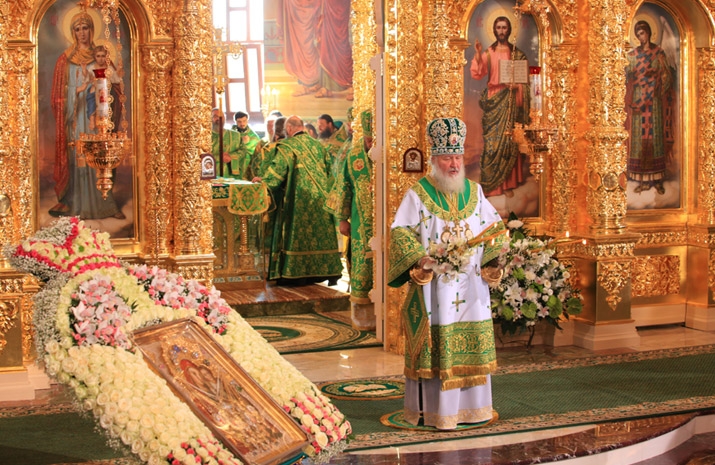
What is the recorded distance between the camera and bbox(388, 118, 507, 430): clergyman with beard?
20.9ft

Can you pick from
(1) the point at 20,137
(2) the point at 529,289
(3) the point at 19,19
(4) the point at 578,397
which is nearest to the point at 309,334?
(2) the point at 529,289

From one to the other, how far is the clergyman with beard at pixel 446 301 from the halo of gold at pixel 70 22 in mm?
2621

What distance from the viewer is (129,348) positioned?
4551mm

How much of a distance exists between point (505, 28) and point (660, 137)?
1.90m

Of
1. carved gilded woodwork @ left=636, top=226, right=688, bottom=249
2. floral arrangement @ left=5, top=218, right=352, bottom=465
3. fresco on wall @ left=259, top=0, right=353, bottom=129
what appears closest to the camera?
floral arrangement @ left=5, top=218, right=352, bottom=465

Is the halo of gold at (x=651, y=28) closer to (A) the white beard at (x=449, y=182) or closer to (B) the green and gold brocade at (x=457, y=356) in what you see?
(A) the white beard at (x=449, y=182)

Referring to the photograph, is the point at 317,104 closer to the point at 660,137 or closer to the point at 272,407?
the point at 660,137

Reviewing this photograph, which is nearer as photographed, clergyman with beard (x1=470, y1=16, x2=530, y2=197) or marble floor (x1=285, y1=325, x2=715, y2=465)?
marble floor (x1=285, y1=325, x2=715, y2=465)

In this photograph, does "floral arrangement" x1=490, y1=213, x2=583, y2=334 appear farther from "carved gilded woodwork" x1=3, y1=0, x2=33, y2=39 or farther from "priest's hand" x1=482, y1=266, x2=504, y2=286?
"carved gilded woodwork" x1=3, y1=0, x2=33, y2=39

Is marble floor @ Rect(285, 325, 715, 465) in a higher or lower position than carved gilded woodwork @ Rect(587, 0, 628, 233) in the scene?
lower

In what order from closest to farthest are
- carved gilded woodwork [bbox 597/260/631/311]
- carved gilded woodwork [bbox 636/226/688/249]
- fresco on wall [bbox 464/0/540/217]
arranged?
1. fresco on wall [bbox 464/0/540/217]
2. carved gilded woodwork [bbox 597/260/631/311]
3. carved gilded woodwork [bbox 636/226/688/249]

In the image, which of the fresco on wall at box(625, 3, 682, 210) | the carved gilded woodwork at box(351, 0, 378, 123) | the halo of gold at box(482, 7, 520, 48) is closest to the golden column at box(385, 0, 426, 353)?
the halo of gold at box(482, 7, 520, 48)

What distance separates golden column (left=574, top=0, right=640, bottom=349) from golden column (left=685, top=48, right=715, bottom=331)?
0.99 meters

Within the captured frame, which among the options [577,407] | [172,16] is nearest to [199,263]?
[172,16]
